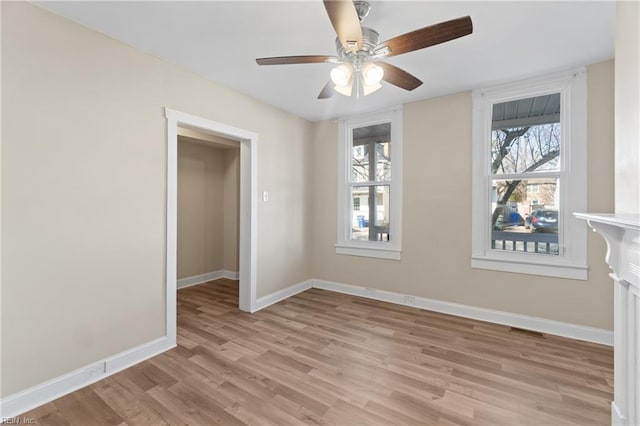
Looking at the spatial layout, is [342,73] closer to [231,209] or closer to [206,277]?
[231,209]

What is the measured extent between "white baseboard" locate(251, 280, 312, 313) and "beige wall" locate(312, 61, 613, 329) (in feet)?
2.05

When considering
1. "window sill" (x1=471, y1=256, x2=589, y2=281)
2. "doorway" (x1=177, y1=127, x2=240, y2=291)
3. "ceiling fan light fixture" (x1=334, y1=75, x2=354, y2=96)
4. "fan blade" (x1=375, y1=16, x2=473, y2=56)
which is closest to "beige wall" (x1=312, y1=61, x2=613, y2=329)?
"window sill" (x1=471, y1=256, x2=589, y2=281)

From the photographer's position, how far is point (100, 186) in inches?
84.8

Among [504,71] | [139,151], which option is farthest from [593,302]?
[139,151]

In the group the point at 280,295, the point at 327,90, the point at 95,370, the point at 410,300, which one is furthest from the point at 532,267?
the point at 95,370

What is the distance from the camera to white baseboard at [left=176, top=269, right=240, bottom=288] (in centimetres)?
463

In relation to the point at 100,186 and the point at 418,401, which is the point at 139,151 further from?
the point at 418,401

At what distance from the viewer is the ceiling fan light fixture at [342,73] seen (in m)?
1.91

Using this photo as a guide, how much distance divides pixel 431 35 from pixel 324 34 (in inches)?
35.9

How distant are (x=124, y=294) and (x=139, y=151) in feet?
3.94

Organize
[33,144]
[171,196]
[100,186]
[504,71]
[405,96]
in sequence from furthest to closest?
[405,96] < [504,71] < [171,196] < [100,186] < [33,144]

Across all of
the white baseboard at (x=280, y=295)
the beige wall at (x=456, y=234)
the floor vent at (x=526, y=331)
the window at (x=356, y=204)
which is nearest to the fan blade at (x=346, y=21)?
the beige wall at (x=456, y=234)

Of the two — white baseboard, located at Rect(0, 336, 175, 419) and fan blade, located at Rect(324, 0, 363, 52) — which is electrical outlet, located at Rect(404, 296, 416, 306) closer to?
white baseboard, located at Rect(0, 336, 175, 419)

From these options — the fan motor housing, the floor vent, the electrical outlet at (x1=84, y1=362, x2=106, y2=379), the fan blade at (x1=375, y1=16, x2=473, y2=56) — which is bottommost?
the floor vent
